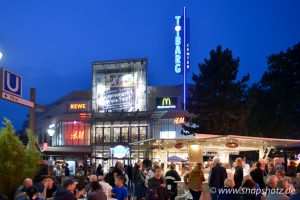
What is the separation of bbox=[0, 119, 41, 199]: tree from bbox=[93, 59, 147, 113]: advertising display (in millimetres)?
48675

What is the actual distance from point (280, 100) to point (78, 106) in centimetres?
3280

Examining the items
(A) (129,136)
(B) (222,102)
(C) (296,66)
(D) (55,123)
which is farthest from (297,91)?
(D) (55,123)

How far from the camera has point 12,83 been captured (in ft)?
41.5

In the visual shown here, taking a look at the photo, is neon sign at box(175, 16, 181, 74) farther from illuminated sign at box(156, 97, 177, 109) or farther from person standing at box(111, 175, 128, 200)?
person standing at box(111, 175, 128, 200)

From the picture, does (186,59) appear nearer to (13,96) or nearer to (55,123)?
(55,123)

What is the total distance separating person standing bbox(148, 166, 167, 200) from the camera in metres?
13.0

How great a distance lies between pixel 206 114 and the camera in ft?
132

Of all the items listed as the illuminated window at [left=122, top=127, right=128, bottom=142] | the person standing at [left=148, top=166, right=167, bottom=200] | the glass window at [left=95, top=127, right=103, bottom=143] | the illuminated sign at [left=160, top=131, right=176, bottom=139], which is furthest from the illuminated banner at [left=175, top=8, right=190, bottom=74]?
the person standing at [left=148, top=166, right=167, bottom=200]

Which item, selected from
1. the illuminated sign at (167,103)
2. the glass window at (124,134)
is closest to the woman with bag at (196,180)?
the illuminated sign at (167,103)

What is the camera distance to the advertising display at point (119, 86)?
64250 millimetres

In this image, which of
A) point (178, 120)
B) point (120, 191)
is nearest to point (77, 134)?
point (178, 120)

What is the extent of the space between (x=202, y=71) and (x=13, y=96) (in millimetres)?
30249

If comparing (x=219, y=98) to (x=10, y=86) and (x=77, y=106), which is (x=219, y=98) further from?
(x=77, y=106)

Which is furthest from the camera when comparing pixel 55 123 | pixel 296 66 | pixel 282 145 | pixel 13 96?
pixel 55 123
